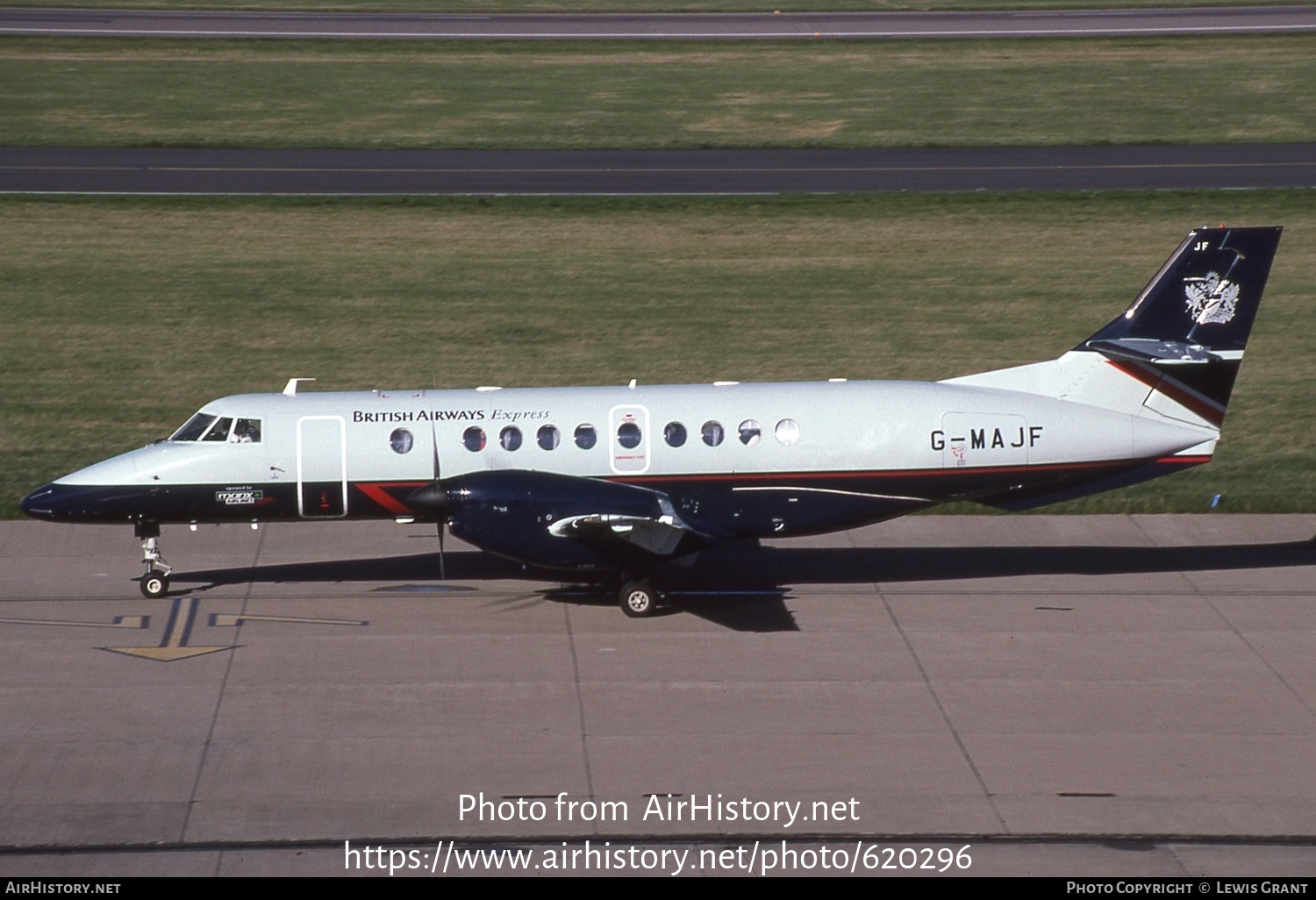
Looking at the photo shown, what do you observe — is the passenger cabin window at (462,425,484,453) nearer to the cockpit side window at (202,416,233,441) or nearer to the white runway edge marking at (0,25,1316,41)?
the cockpit side window at (202,416,233,441)

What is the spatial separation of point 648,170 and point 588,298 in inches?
392

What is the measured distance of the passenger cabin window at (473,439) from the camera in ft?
64.2

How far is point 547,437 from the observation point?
64.2 feet

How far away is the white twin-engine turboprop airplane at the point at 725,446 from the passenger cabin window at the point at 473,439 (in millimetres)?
22

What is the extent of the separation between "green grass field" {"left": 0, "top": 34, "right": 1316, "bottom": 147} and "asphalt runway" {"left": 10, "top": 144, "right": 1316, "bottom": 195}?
122cm

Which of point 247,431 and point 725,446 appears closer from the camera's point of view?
point 725,446

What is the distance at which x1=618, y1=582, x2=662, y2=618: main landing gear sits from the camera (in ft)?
62.9

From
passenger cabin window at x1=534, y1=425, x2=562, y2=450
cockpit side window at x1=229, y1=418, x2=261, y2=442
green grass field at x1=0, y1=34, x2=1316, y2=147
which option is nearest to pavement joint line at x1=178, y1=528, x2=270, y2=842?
cockpit side window at x1=229, y1=418, x2=261, y2=442

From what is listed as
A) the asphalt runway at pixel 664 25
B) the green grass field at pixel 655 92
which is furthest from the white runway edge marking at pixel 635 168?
the asphalt runway at pixel 664 25

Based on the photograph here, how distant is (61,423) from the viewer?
2702 cm

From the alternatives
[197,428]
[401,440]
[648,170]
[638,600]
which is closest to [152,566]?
[197,428]

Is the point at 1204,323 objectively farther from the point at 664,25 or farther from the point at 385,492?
the point at 664,25

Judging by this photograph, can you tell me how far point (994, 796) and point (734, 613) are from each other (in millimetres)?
5618

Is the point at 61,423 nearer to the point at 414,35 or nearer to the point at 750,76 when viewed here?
the point at 750,76
